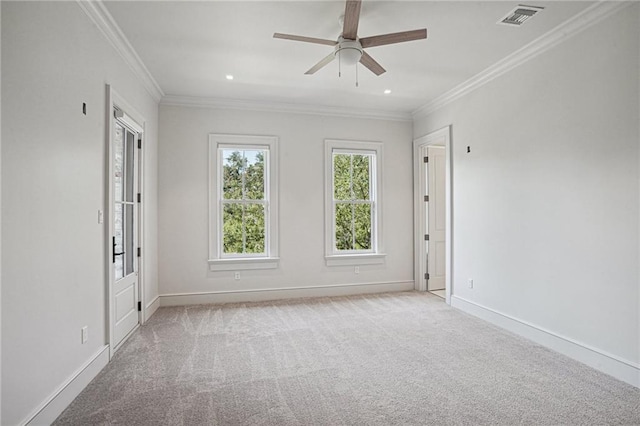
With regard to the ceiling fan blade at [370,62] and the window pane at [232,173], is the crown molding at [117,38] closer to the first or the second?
the window pane at [232,173]

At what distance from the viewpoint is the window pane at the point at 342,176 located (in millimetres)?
5535

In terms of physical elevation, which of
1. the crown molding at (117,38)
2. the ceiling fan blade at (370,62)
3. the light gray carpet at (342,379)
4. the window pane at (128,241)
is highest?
the crown molding at (117,38)

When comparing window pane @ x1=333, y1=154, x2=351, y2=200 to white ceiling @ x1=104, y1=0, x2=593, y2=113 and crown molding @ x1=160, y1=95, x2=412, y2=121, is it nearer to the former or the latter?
crown molding @ x1=160, y1=95, x2=412, y2=121

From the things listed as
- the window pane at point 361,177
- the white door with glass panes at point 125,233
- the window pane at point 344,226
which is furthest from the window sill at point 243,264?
the window pane at point 361,177

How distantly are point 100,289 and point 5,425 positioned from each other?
1229 millimetres

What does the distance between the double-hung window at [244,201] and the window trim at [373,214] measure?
2.60 feet

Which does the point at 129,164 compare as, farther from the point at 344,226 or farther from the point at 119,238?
the point at 344,226

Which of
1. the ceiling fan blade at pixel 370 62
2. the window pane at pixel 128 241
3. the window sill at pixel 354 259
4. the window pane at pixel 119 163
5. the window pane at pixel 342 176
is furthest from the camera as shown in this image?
the window pane at pixel 342 176

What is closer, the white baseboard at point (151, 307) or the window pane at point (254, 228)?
the white baseboard at point (151, 307)

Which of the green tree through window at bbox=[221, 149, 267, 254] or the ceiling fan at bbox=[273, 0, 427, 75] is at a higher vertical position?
the ceiling fan at bbox=[273, 0, 427, 75]

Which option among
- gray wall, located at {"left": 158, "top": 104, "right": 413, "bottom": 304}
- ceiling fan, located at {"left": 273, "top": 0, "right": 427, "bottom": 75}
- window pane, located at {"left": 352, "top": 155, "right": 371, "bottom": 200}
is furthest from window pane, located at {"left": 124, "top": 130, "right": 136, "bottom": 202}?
window pane, located at {"left": 352, "top": 155, "right": 371, "bottom": 200}

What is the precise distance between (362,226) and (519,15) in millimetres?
3444

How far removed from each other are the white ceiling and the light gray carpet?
9.33 ft

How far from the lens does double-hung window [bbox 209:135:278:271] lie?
16.5 feet
